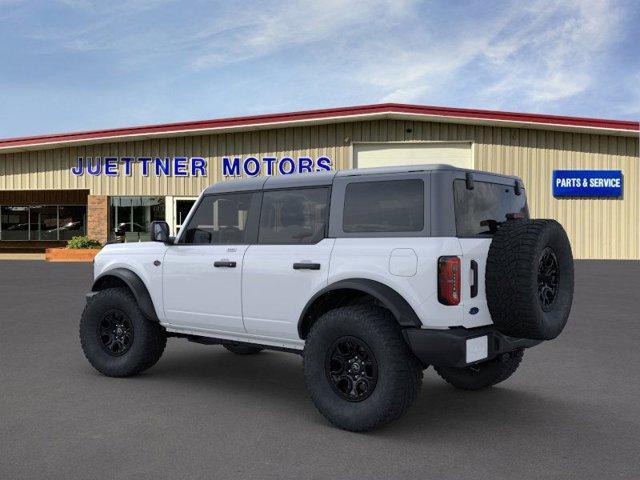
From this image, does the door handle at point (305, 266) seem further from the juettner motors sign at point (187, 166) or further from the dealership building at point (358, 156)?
the juettner motors sign at point (187, 166)

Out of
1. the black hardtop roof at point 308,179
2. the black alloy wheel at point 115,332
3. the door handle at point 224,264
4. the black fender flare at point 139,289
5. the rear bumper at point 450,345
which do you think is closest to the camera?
the rear bumper at point 450,345

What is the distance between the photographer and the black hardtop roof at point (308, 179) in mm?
4914

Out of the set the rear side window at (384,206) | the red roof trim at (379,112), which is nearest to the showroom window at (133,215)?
the red roof trim at (379,112)

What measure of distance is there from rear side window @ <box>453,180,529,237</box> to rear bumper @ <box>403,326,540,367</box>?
27.9 inches

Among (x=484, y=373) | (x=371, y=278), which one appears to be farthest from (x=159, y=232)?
(x=484, y=373)

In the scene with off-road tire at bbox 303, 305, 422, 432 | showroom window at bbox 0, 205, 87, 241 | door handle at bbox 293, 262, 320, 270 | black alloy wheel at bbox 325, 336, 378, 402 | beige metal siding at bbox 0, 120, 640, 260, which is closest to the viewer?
off-road tire at bbox 303, 305, 422, 432

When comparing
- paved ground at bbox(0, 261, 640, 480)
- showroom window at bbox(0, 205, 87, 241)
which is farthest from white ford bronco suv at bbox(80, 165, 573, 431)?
showroom window at bbox(0, 205, 87, 241)

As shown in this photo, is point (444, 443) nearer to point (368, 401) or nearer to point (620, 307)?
point (368, 401)

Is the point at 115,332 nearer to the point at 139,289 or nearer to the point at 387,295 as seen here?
the point at 139,289

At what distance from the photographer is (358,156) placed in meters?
28.9

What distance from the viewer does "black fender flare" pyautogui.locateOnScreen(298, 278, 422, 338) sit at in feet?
15.1

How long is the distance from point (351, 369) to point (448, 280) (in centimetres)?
99

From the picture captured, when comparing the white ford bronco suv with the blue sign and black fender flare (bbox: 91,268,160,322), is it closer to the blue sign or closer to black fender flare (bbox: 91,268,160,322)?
black fender flare (bbox: 91,268,160,322)

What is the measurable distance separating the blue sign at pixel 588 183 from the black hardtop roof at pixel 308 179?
2419 centimetres
